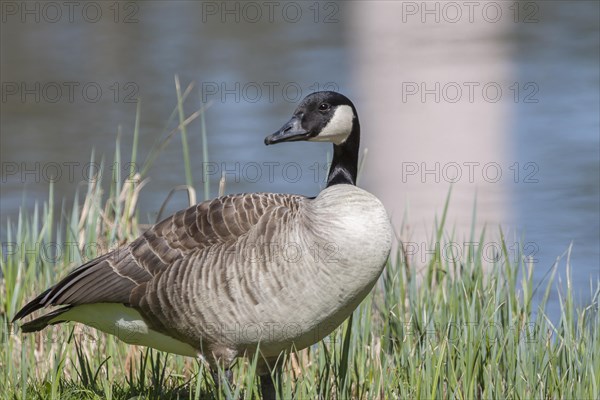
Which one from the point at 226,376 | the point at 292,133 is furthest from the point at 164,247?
the point at 292,133

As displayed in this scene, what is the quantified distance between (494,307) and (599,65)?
29.0ft

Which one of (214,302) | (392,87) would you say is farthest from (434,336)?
(392,87)

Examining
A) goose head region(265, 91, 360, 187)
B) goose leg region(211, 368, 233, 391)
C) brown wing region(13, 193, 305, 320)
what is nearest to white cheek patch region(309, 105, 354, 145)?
goose head region(265, 91, 360, 187)

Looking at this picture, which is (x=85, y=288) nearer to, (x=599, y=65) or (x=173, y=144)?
(x=173, y=144)

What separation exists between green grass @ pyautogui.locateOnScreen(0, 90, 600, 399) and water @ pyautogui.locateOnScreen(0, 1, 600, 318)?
1456 millimetres

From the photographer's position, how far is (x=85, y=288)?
192 inches

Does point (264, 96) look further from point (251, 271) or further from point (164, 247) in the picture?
point (251, 271)

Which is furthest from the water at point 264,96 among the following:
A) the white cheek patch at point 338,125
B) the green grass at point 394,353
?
the white cheek patch at point 338,125

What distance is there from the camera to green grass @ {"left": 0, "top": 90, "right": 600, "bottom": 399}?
15.0 ft

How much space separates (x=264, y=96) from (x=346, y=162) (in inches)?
282

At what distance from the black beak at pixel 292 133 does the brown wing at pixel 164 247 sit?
0.27 metres

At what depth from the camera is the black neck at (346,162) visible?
501cm

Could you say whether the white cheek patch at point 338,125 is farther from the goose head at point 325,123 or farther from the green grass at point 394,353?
the green grass at point 394,353

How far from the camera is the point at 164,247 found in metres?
4.86
